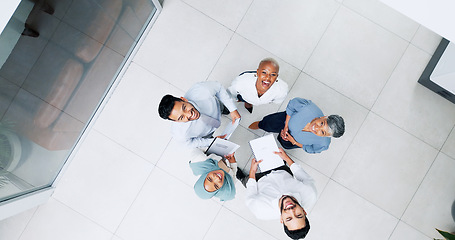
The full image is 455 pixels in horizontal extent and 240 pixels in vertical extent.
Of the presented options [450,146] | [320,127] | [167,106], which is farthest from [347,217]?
[167,106]

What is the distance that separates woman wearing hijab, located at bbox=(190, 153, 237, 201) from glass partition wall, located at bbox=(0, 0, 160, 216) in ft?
3.84

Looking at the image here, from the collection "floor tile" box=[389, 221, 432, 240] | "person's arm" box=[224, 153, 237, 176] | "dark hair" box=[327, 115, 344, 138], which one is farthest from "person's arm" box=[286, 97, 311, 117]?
"floor tile" box=[389, 221, 432, 240]

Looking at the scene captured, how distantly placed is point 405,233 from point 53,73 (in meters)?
3.64

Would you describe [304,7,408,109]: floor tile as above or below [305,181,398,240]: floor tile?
above

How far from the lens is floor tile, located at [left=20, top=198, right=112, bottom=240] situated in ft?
11.0

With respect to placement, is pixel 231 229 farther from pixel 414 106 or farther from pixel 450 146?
pixel 450 146

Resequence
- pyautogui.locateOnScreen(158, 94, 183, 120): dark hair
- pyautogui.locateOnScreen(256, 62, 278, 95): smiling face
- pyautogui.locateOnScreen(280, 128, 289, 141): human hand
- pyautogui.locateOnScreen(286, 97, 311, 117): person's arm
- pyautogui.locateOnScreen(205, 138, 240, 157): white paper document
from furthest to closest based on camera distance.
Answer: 1. pyautogui.locateOnScreen(280, 128, 289, 141): human hand
2. pyautogui.locateOnScreen(205, 138, 240, 157): white paper document
3. pyautogui.locateOnScreen(286, 97, 311, 117): person's arm
4. pyautogui.locateOnScreen(256, 62, 278, 95): smiling face
5. pyautogui.locateOnScreen(158, 94, 183, 120): dark hair

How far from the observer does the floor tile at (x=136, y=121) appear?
133 inches

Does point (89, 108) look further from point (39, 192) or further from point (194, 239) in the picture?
point (194, 239)

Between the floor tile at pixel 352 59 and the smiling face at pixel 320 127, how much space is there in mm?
1134

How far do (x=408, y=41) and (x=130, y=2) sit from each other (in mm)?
2901

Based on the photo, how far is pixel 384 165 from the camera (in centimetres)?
342

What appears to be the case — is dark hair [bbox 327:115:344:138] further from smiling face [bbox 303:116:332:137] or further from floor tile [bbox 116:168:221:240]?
floor tile [bbox 116:168:221:240]

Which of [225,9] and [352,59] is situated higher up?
[352,59]
